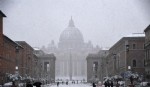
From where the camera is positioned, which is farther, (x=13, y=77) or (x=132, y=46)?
(x=132, y=46)

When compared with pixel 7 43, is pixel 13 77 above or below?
below

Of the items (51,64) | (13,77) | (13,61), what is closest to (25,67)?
(13,61)

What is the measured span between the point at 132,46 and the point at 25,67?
28.8 metres

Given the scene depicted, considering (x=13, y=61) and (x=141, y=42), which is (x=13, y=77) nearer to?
(x=13, y=61)

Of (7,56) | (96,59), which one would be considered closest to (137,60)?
(7,56)

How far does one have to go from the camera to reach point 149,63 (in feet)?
243

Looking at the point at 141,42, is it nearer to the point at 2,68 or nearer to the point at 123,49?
the point at 123,49

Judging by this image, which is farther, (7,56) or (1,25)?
(7,56)

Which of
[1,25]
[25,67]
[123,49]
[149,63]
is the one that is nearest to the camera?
[1,25]

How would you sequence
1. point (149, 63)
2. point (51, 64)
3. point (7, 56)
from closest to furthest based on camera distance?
point (149, 63)
point (7, 56)
point (51, 64)

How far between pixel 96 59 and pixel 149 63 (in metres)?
108

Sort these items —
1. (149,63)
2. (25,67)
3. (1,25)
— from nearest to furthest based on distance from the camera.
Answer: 1. (1,25)
2. (149,63)
3. (25,67)

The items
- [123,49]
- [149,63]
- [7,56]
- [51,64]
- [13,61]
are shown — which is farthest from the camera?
[51,64]

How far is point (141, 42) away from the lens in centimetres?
9456
